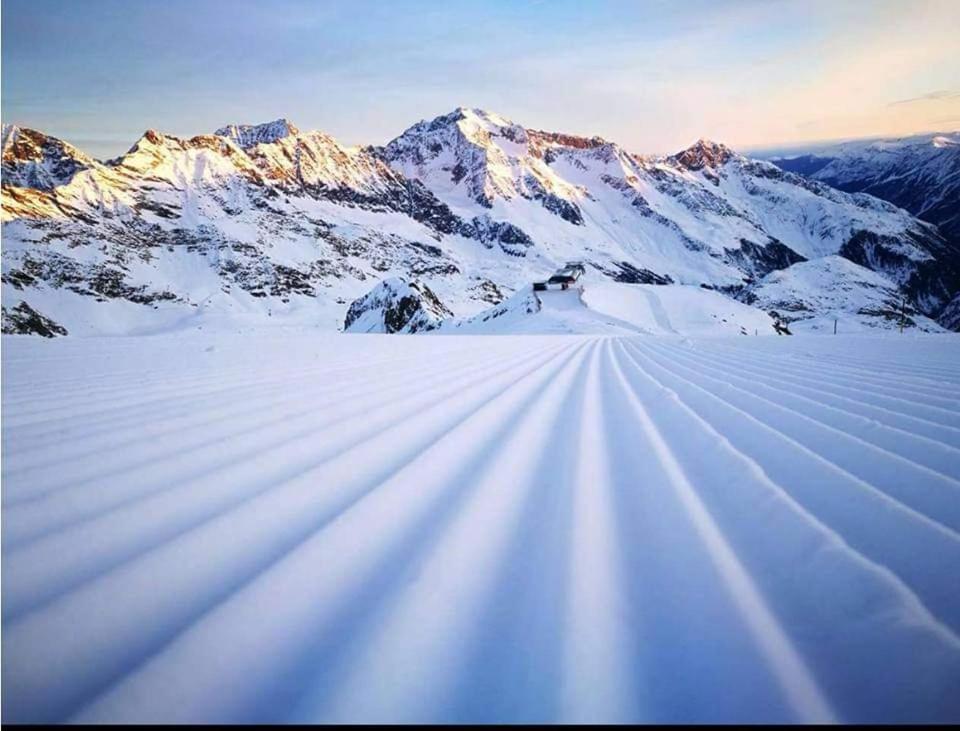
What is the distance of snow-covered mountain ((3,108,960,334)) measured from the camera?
65500 mm

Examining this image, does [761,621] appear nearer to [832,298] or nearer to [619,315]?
[619,315]

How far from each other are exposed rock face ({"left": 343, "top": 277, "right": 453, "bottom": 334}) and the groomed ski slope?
2496cm

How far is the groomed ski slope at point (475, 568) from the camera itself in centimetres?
91

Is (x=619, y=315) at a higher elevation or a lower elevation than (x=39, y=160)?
lower

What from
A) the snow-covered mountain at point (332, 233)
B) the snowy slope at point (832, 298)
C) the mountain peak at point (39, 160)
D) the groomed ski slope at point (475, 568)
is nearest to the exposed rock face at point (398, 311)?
the snow-covered mountain at point (332, 233)

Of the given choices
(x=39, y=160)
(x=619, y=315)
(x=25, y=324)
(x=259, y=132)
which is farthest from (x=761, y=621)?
(x=259, y=132)

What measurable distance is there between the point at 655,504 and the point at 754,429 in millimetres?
1486

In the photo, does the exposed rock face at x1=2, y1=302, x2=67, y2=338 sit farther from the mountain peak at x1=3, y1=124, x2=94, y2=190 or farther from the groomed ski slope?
the mountain peak at x1=3, y1=124, x2=94, y2=190

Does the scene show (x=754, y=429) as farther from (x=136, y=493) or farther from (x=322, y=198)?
(x=322, y=198)

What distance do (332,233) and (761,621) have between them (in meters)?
113

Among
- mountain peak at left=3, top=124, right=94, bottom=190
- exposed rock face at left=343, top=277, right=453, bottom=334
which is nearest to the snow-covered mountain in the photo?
mountain peak at left=3, top=124, right=94, bottom=190

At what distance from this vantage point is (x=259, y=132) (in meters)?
172

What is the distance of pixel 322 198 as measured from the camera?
433ft

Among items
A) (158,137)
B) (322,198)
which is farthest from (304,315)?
(158,137)
